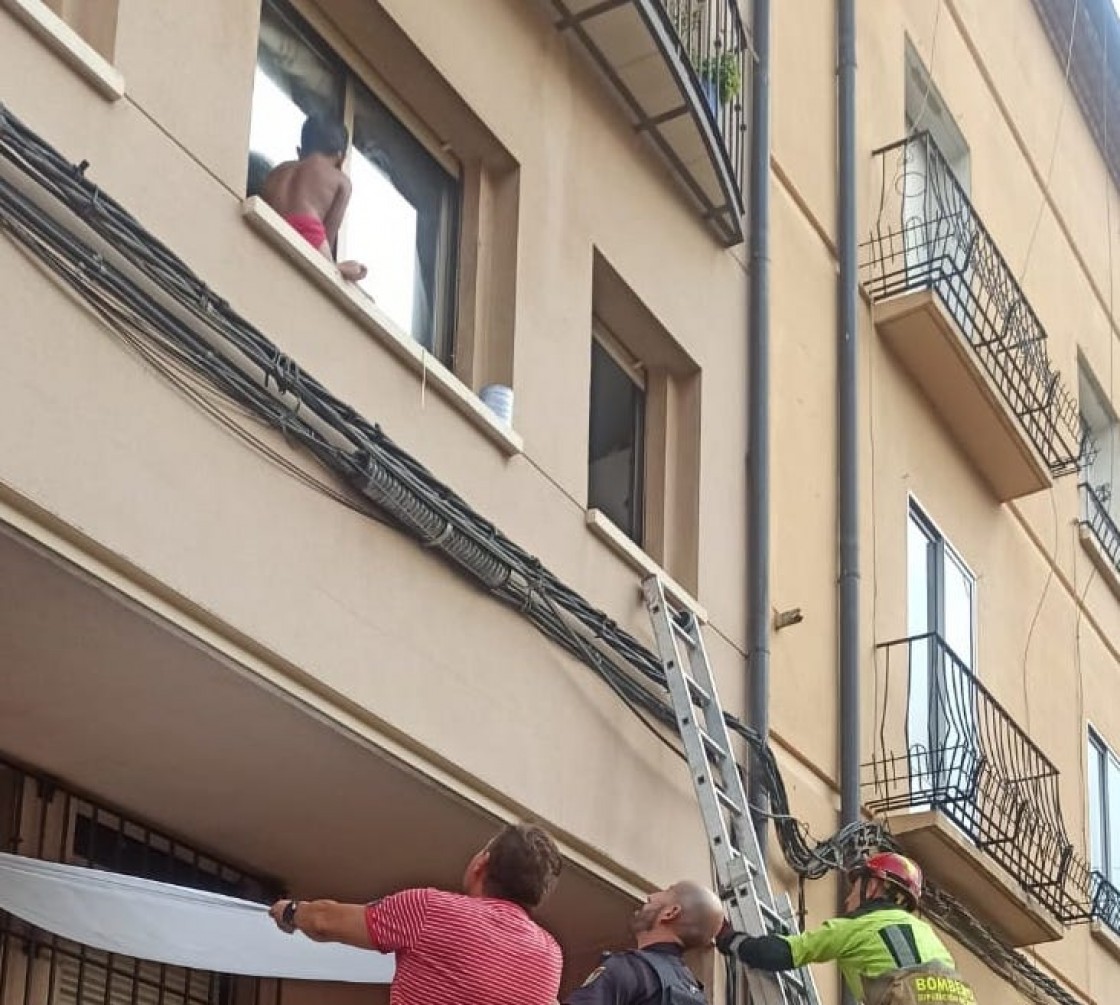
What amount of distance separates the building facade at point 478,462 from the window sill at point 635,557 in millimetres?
51

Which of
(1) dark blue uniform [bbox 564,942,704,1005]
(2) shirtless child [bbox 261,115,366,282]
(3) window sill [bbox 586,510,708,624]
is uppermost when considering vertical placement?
(2) shirtless child [bbox 261,115,366,282]

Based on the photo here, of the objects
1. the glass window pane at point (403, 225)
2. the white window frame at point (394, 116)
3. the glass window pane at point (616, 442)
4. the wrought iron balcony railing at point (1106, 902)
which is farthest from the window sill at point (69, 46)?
the wrought iron balcony railing at point (1106, 902)

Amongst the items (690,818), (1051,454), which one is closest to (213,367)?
(690,818)

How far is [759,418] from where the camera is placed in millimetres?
11891

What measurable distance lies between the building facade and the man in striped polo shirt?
137 centimetres

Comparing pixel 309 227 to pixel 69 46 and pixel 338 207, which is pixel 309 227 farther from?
pixel 69 46

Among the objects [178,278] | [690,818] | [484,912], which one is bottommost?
[484,912]

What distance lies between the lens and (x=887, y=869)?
870 centimetres

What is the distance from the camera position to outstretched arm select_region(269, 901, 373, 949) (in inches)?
249

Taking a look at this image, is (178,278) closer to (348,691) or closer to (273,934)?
(348,691)

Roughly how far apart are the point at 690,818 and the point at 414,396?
2738 millimetres

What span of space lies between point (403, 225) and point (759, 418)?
2713 mm

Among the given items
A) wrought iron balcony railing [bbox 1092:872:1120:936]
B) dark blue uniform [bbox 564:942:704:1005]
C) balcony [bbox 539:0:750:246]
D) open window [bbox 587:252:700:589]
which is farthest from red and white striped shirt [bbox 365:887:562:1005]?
wrought iron balcony railing [bbox 1092:872:1120:936]

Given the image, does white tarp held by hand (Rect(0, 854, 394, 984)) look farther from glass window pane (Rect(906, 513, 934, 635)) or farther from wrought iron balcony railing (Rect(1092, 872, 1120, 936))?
wrought iron balcony railing (Rect(1092, 872, 1120, 936))
